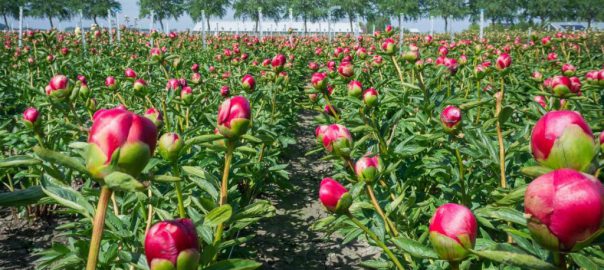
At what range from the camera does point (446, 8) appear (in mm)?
35594

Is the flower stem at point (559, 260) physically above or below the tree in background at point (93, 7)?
below

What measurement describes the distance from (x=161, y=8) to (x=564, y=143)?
42.2 meters

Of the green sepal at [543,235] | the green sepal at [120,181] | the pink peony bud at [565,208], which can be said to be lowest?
the green sepal at [543,235]

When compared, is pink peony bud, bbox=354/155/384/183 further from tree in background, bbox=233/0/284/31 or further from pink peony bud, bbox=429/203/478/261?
tree in background, bbox=233/0/284/31

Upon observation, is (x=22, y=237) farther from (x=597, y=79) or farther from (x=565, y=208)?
(x=597, y=79)

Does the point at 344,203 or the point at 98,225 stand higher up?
the point at 98,225

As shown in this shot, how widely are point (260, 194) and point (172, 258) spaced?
2686mm

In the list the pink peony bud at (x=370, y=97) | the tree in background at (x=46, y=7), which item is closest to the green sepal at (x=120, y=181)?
the pink peony bud at (x=370, y=97)

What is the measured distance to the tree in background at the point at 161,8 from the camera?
127 feet

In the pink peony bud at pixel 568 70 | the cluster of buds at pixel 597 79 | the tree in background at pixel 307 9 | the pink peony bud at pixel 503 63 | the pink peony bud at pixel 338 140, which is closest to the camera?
the pink peony bud at pixel 338 140

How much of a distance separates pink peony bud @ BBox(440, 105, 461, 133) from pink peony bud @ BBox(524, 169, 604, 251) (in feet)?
2.88

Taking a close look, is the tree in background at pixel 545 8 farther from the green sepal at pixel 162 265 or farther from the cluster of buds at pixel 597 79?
the green sepal at pixel 162 265

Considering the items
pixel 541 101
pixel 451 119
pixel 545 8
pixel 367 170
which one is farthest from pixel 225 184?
pixel 545 8

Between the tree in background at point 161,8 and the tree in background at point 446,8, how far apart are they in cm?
2154
